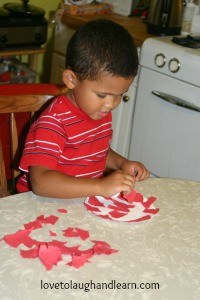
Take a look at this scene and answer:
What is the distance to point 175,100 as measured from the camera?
85.0 inches

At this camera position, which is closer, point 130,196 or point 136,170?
point 130,196

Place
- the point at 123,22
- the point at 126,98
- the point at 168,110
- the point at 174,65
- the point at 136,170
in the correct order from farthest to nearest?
the point at 123,22 → the point at 126,98 → the point at 168,110 → the point at 174,65 → the point at 136,170

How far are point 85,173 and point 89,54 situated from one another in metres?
0.36

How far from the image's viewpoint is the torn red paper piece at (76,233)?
0.89 m

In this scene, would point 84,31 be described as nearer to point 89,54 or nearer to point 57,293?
point 89,54

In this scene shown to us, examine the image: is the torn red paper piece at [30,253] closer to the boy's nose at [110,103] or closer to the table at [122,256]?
the table at [122,256]

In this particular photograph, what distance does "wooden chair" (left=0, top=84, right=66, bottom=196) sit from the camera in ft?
4.05

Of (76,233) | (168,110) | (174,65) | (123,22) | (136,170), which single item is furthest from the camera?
(123,22)

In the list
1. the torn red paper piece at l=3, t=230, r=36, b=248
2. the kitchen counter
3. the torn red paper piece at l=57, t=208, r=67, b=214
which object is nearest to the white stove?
the kitchen counter

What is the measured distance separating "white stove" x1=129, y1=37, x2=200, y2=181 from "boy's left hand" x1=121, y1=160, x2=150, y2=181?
0.91 m

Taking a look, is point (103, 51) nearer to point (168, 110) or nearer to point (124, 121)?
point (168, 110)

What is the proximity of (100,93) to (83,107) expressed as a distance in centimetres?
8

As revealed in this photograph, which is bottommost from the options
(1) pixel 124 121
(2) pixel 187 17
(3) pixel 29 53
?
(1) pixel 124 121

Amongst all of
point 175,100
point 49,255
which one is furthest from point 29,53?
point 49,255
